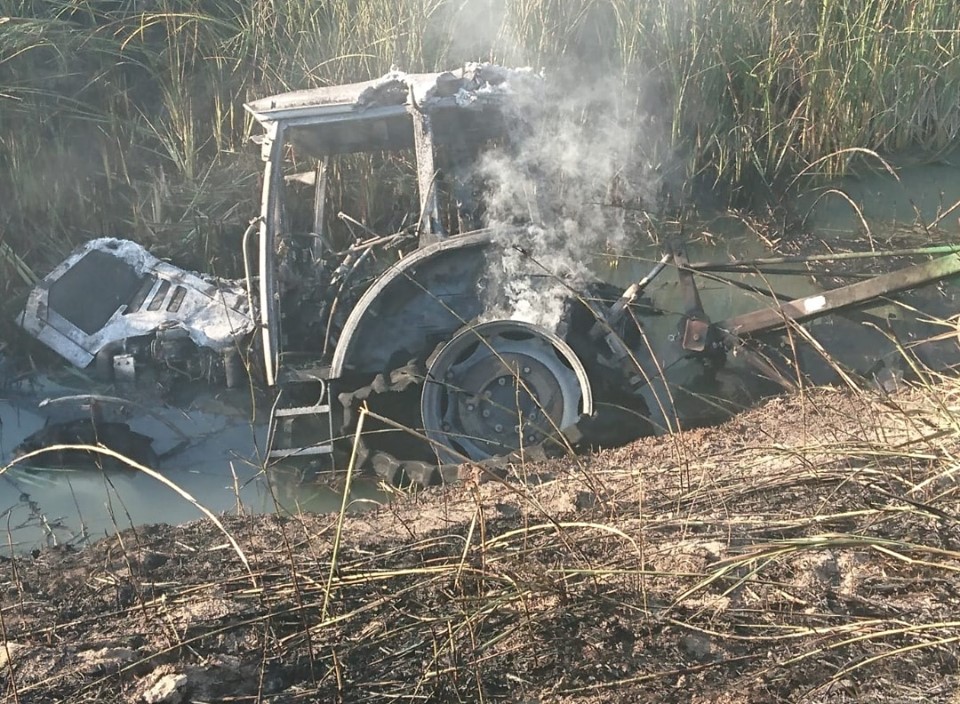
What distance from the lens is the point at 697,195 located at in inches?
281

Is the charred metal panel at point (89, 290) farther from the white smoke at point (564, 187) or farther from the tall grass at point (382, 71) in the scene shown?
the white smoke at point (564, 187)

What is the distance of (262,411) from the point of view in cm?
568

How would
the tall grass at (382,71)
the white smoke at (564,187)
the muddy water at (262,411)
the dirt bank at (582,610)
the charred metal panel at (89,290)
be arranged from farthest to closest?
the tall grass at (382,71) < the charred metal panel at (89,290) < the muddy water at (262,411) < the white smoke at (564,187) < the dirt bank at (582,610)

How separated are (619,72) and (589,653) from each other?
5809mm

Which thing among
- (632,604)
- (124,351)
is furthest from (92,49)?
(632,604)

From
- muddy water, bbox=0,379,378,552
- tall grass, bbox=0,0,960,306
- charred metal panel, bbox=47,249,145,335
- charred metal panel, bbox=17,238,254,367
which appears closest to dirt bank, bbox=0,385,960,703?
muddy water, bbox=0,379,378,552

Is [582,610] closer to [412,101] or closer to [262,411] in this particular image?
[412,101]

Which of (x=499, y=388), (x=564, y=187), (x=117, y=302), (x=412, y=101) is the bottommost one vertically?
(x=499, y=388)

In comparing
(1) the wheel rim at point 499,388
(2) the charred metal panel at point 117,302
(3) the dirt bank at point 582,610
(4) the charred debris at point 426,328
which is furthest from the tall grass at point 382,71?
(3) the dirt bank at point 582,610

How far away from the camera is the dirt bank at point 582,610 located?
2111mm

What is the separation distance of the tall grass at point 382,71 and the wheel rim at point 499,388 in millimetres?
3060

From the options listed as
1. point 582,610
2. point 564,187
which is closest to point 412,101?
point 564,187

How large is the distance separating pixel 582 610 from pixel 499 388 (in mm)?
2320

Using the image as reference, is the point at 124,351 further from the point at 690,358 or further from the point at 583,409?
the point at 690,358
